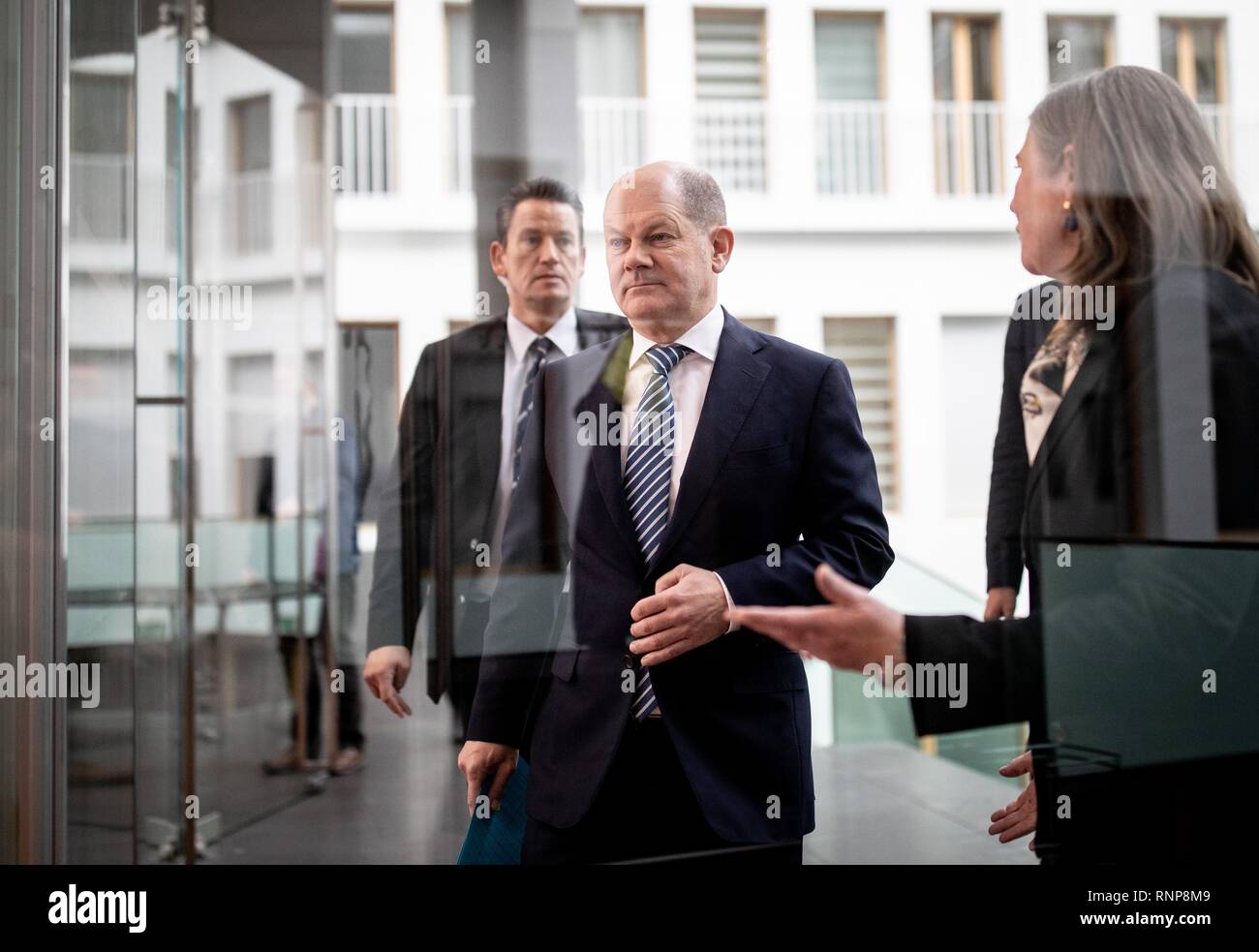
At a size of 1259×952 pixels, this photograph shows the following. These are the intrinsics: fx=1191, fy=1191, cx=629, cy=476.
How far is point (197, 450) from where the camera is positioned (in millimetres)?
3383

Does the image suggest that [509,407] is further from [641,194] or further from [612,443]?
[641,194]

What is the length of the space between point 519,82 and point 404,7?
0.35 metres

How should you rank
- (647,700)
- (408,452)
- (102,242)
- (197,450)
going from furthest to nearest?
1. (197,450)
2. (102,242)
3. (408,452)
4. (647,700)

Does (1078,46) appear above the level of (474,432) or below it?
above

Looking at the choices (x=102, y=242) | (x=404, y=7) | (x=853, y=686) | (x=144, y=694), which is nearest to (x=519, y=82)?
(x=404, y=7)

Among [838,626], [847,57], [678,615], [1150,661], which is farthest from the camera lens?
[847,57]

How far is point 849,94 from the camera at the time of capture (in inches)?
117

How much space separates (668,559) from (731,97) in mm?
1160

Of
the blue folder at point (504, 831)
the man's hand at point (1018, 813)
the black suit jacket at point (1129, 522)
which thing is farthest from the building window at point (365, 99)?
the man's hand at point (1018, 813)

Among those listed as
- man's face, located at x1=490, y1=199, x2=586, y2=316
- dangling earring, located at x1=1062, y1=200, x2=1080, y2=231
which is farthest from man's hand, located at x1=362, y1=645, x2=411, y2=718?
dangling earring, located at x1=1062, y1=200, x2=1080, y2=231

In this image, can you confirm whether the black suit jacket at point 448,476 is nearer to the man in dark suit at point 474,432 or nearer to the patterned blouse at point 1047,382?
the man in dark suit at point 474,432

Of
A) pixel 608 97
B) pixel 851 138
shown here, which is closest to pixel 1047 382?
pixel 851 138
